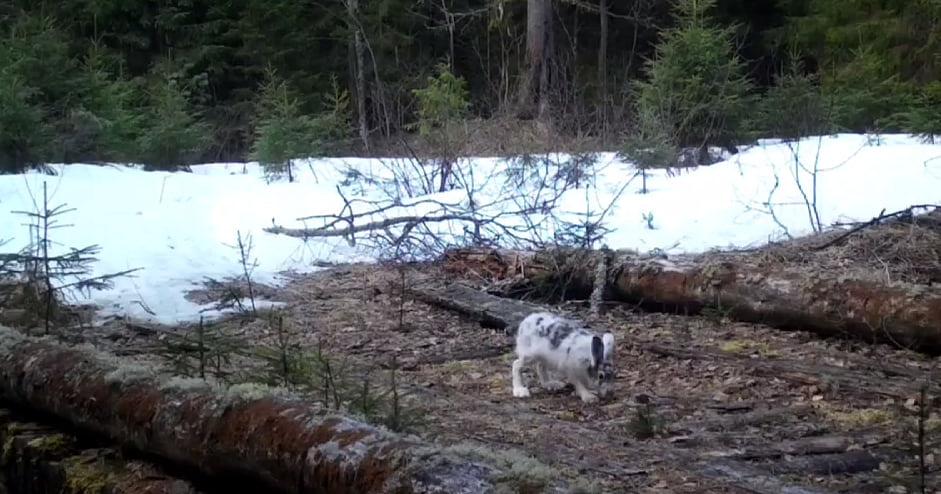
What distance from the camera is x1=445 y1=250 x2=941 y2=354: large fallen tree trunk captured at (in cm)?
613

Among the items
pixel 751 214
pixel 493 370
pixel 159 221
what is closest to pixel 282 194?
pixel 159 221

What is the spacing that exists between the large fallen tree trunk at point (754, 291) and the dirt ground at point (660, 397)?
0.11 metres

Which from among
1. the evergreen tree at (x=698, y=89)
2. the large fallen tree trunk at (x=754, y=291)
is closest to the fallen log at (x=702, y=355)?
the large fallen tree trunk at (x=754, y=291)

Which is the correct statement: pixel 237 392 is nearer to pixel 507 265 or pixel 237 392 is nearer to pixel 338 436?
pixel 338 436

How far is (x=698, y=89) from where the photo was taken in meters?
14.5

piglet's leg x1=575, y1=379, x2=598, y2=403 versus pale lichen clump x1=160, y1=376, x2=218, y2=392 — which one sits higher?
pale lichen clump x1=160, y1=376, x2=218, y2=392

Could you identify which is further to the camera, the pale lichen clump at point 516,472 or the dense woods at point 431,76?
the dense woods at point 431,76

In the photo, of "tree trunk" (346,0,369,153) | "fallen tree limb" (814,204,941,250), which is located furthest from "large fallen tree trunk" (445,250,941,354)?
"tree trunk" (346,0,369,153)

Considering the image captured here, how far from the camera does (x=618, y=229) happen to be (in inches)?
411

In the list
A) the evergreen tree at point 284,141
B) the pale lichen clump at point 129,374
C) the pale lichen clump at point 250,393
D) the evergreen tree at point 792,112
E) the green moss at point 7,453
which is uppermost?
the evergreen tree at point 792,112

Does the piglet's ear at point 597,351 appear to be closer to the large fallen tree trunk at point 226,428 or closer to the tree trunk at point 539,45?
the large fallen tree trunk at point 226,428

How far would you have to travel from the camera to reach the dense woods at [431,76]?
46.6 ft

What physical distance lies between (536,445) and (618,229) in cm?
630

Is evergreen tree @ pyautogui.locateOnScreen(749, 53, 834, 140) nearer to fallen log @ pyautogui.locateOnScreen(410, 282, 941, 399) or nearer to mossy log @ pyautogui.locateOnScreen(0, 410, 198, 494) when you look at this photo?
fallen log @ pyautogui.locateOnScreen(410, 282, 941, 399)
